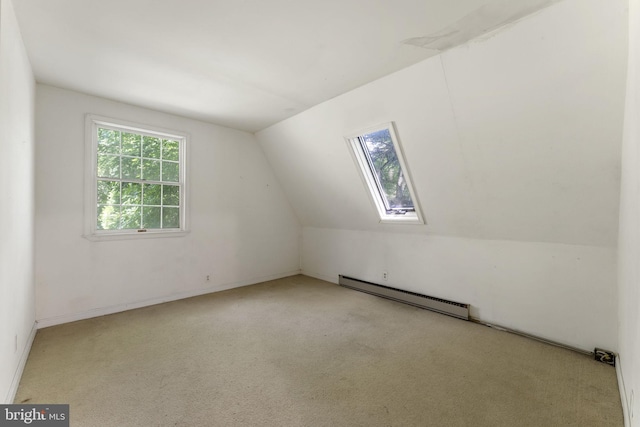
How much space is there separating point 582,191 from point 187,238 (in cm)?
424

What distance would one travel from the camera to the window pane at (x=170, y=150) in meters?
3.73

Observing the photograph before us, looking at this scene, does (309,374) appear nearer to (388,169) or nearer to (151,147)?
(388,169)

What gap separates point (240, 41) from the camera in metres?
2.09

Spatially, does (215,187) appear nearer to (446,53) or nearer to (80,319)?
(80,319)

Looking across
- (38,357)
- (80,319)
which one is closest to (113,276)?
(80,319)

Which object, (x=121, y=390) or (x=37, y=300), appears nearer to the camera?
(x=121, y=390)

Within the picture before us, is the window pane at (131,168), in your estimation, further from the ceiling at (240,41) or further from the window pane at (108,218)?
the ceiling at (240,41)

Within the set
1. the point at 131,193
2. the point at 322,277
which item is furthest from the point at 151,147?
the point at 322,277

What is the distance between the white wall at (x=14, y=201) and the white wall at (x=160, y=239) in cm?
37

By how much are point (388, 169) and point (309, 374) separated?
2.39 meters

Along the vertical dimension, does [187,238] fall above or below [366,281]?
above

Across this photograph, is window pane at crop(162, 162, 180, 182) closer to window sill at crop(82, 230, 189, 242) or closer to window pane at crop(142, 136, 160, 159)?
window pane at crop(142, 136, 160, 159)

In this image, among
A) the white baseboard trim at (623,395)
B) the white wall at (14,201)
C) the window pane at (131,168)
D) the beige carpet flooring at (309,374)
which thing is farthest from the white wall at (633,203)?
the window pane at (131,168)

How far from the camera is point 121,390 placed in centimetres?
187
